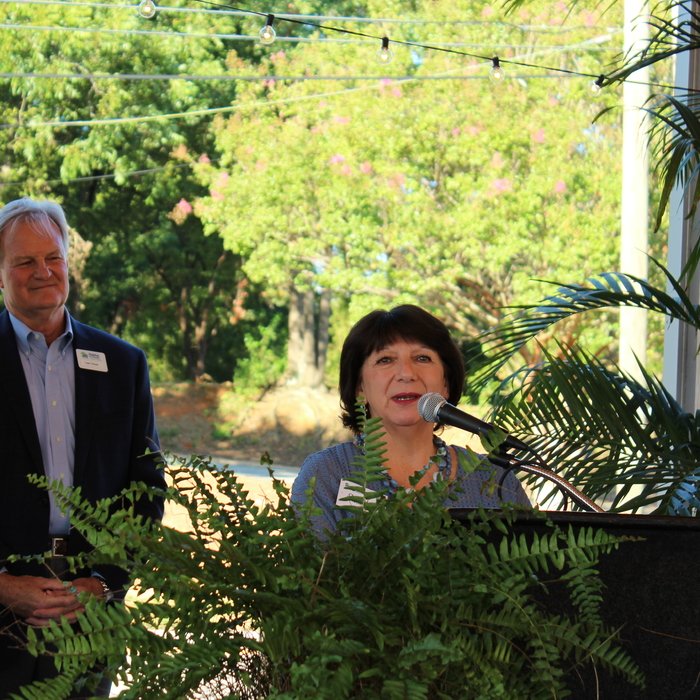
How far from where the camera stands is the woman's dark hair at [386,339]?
2037mm

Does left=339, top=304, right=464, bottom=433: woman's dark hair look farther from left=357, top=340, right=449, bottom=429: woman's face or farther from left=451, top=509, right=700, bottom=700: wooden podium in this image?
left=451, top=509, right=700, bottom=700: wooden podium

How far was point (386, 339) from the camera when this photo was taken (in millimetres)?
2027

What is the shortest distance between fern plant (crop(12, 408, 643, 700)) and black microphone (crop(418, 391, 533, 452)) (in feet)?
1.13

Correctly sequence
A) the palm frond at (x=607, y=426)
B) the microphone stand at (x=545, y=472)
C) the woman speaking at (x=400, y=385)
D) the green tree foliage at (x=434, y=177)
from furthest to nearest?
the green tree foliage at (x=434, y=177) < the palm frond at (x=607, y=426) < the woman speaking at (x=400, y=385) < the microphone stand at (x=545, y=472)

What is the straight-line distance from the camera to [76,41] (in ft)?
42.5

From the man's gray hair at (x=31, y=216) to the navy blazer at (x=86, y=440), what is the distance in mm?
186

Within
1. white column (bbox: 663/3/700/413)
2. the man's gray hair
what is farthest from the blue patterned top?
white column (bbox: 663/3/700/413)

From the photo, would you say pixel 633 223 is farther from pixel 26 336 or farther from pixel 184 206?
pixel 184 206

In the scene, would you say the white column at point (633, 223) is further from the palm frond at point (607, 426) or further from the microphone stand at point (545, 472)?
the microphone stand at point (545, 472)

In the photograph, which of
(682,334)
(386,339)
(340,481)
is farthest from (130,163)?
(340,481)

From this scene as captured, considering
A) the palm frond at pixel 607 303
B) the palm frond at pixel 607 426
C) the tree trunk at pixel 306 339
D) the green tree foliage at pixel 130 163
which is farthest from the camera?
the tree trunk at pixel 306 339

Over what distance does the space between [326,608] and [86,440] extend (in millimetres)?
1427

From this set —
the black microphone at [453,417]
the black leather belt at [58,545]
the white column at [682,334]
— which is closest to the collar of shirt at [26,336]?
the black leather belt at [58,545]

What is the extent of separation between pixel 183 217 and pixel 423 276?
4.25 meters
